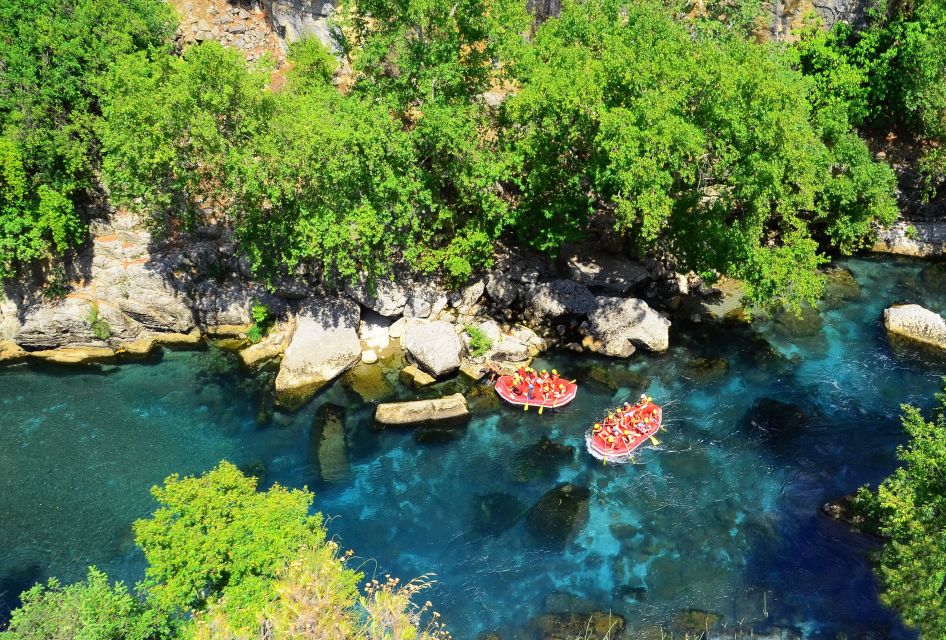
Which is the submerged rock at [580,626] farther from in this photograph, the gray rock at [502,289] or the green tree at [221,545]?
the gray rock at [502,289]

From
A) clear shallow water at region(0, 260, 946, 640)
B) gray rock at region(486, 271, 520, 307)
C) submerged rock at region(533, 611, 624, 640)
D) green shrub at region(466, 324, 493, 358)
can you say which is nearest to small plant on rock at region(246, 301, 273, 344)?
clear shallow water at region(0, 260, 946, 640)

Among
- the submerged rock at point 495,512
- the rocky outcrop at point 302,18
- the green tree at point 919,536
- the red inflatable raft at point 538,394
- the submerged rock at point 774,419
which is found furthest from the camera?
the rocky outcrop at point 302,18

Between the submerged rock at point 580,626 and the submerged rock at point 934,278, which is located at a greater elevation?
the submerged rock at point 934,278

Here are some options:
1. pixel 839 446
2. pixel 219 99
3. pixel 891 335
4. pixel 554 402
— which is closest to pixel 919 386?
pixel 891 335

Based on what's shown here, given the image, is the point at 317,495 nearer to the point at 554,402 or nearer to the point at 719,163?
the point at 554,402

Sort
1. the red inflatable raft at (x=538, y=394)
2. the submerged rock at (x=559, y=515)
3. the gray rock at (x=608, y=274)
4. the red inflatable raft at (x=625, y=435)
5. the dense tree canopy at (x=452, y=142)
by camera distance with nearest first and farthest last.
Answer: the submerged rock at (x=559, y=515) < the red inflatable raft at (x=625, y=435) < the dense tree canopy at (x=452, y=142) < the red inflatable raft at (x=538, y=394) < the gray rock at (x=608, y=274)

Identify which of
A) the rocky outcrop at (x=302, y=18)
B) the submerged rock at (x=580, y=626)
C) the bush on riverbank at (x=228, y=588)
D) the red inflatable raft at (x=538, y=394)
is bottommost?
the submerged rock at (x=580, y=626)

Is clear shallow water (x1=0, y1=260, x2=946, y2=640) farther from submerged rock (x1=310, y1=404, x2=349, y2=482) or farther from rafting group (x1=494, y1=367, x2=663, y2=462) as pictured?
rafting group (x1=494, y1=367, x2=663, y2=462)

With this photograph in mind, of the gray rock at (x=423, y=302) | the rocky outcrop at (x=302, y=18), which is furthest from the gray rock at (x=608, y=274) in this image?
the rocky outcrop at (x=302, y=18)
